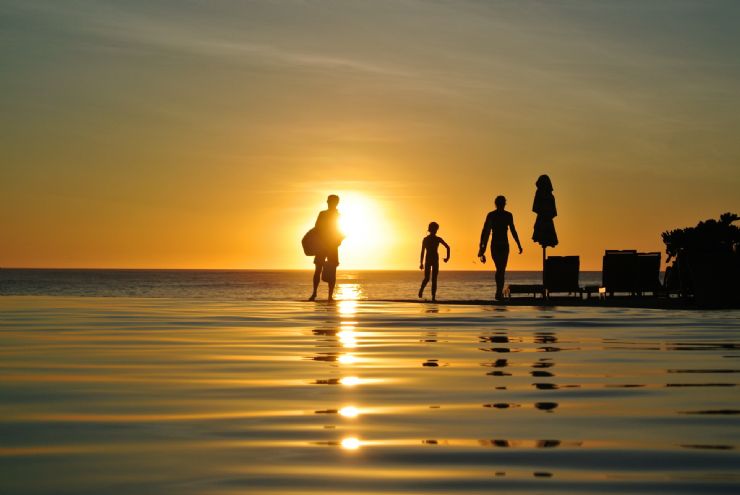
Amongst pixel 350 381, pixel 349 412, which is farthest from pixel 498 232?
pixel 349 412

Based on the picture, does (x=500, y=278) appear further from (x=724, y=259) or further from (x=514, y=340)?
(x=514, y=340)

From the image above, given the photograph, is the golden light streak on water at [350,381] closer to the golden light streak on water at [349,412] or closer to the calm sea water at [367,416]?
the calm sea water at [367,416]

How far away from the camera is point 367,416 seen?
5.63 m

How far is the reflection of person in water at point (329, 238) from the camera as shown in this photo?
24859 mm

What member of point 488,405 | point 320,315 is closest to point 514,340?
point 488,405

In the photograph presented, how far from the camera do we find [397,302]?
27062mm

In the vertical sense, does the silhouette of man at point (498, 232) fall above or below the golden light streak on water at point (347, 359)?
above

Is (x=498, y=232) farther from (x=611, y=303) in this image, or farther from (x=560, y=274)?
(x=560, y=274)

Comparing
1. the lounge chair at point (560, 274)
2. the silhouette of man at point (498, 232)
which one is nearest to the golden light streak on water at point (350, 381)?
the silhouette of man at point (498, 232)

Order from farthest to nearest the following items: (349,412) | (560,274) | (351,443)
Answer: (560,274) < (349,412) < (351,443)

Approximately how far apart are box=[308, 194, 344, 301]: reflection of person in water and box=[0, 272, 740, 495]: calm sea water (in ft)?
42.7

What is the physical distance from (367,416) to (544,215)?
22299 millimetres

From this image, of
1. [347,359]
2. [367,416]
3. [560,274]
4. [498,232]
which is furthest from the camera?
[560,274]

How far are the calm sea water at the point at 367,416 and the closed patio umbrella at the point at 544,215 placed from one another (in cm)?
1541
